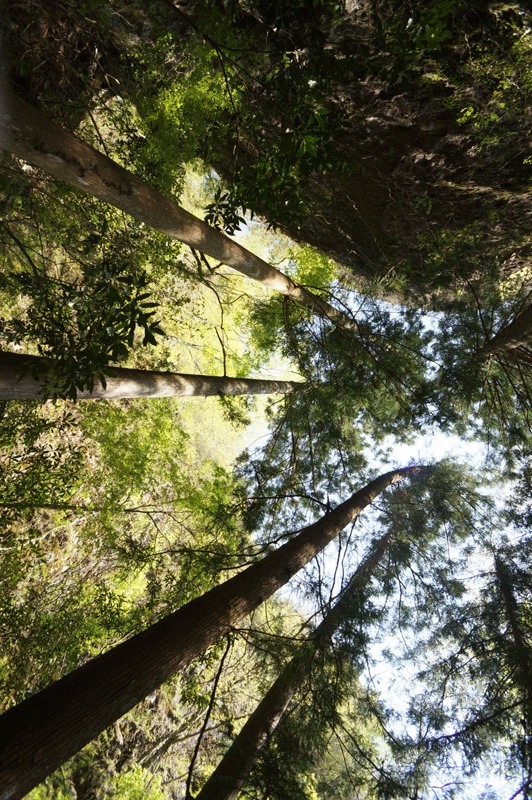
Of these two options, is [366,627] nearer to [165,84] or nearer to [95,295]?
[95,295]

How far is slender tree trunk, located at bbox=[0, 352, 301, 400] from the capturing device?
9.83ft

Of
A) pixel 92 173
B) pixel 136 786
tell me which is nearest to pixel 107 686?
pixel 92 173

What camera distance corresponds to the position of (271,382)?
26.0 ft

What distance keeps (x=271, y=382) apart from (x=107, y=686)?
6.06m

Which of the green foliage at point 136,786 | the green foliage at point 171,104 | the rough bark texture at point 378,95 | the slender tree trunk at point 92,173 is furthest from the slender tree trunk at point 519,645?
the green foliage at point 171,104

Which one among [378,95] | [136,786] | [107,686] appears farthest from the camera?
[136,786]

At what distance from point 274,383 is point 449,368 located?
3227 mm

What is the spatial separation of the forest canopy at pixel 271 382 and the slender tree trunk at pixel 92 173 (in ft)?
0.07

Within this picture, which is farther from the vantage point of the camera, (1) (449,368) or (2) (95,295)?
(1) (449,368)

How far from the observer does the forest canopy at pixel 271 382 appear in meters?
3.12

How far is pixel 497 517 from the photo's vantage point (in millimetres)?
7941

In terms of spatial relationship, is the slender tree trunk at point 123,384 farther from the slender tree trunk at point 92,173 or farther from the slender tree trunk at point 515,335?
the slender tree trunk at point 515,335

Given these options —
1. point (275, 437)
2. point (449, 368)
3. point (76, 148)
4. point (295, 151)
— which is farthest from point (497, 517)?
point (76, 148)

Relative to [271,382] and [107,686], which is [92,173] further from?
[271,382]
